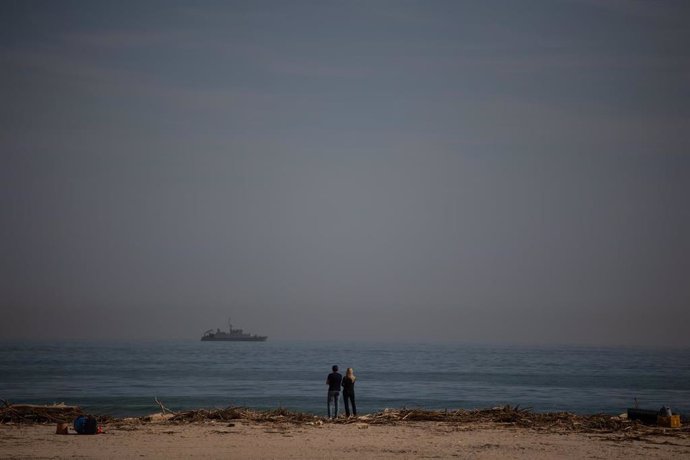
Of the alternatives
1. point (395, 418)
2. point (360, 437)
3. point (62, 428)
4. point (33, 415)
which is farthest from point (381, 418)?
point (33, 415)

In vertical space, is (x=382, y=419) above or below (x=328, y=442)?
above

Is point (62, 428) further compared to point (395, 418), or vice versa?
point (395, 418)

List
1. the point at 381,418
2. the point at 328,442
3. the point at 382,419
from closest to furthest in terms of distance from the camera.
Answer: the point at 328,442 < the point at 382,419 < the point at 381,418

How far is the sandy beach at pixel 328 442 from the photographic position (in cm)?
1636

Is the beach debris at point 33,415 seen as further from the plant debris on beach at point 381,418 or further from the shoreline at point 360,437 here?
the shoreline at point 360,437

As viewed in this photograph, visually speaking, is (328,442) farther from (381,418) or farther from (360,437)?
(381,418)

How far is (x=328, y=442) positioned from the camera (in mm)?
17969

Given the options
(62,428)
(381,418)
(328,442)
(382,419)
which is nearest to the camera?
(328,442)

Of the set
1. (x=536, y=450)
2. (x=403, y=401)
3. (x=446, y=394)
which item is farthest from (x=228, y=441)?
(x=446, y=394)

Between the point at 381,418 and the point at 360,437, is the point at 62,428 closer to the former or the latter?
the point at 360,437

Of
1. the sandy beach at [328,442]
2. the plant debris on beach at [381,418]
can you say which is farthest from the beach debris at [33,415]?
the sandy beach at [328,442]

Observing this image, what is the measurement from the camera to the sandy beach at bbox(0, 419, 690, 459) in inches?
644

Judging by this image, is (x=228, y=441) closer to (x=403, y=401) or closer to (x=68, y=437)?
(x=68, y=437)

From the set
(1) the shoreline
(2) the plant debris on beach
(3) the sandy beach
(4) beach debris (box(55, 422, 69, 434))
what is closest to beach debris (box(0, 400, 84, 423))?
(2) the plant debris on beach
